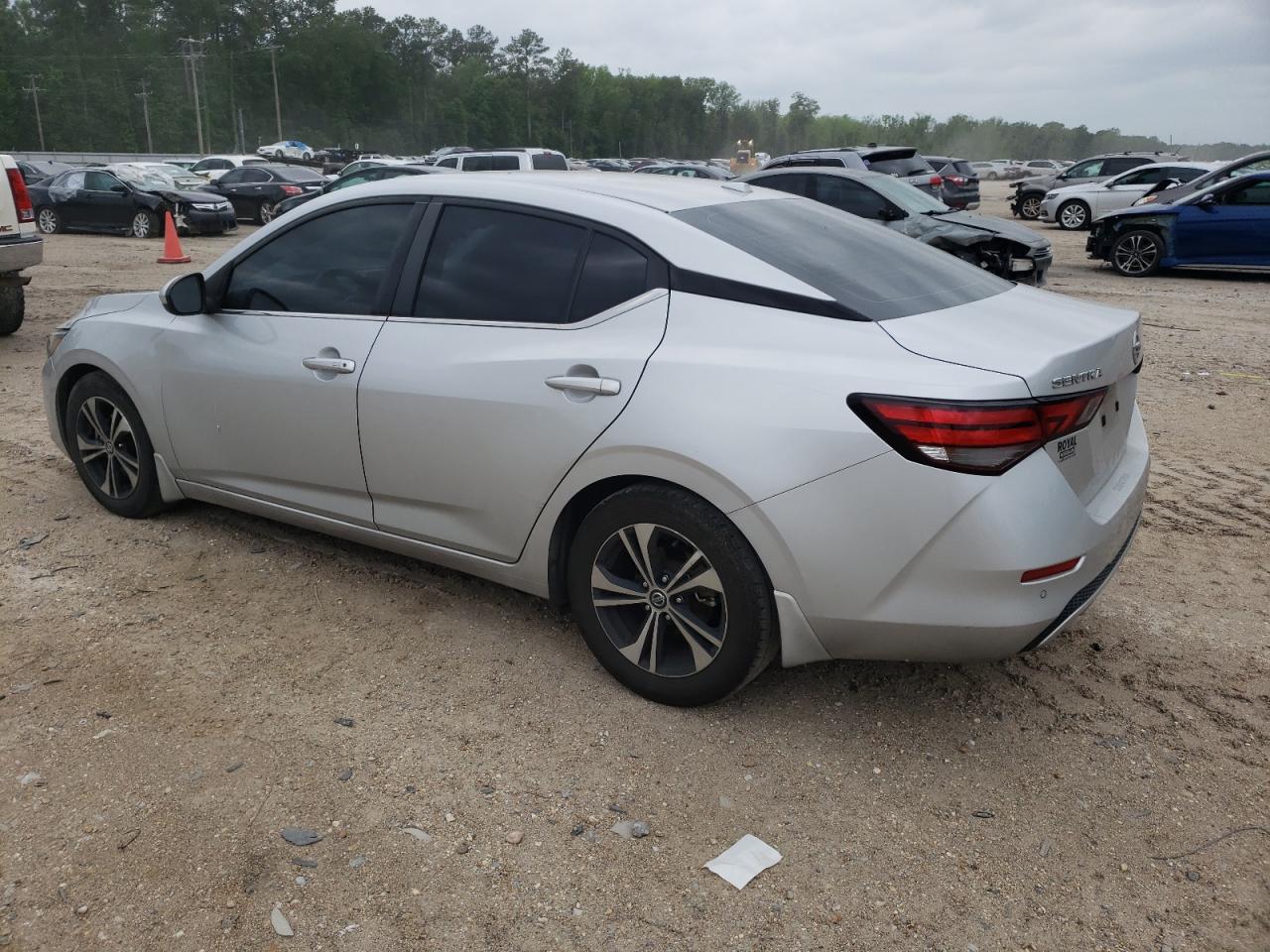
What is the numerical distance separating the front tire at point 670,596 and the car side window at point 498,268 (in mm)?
736

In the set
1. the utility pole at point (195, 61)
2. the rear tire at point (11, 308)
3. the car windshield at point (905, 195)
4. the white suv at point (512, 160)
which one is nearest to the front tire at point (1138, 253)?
the car windshield at point (905, 195)

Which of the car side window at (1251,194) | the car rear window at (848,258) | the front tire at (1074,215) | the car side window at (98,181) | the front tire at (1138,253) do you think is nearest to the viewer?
the car rear window at (848,258)

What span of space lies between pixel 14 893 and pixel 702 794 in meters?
1.76

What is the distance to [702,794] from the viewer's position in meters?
2.87

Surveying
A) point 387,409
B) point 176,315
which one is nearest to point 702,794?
point 387,409

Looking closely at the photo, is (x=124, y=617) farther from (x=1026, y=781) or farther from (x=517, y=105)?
(x=517, y=105)

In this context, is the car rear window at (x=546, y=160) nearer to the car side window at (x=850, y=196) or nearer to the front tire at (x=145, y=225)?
the car side window at (x=850, y=196)

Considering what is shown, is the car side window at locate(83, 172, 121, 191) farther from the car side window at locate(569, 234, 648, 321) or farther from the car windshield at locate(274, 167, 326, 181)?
the car side window at locate(569, 234, 648, 321)

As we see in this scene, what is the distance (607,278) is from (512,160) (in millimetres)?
17223

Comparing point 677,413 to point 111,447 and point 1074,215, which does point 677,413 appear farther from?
point 1074,215

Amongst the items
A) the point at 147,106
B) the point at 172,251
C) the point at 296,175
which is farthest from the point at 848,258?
the point at 147,106

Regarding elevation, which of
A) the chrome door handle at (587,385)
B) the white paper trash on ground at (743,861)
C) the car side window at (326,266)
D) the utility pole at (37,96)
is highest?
the utility pole at (37,96)

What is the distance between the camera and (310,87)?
11312 centimetres

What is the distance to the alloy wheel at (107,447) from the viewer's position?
4.69 metres
